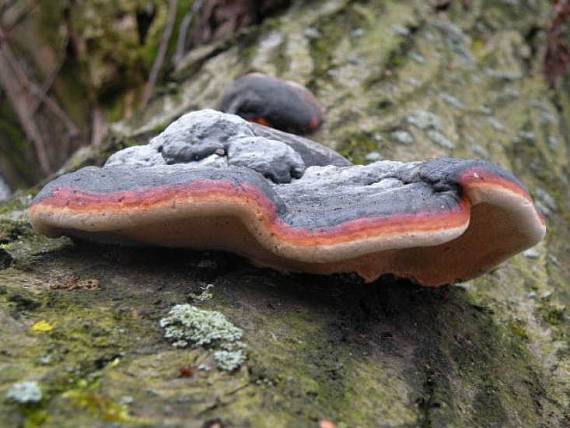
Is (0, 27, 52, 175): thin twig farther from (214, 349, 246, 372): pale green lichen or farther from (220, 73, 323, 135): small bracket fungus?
(214, 349, 246, 372): pale green lichen

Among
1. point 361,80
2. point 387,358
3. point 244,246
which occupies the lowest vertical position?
point 361,80

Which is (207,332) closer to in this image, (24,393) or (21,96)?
(24,393)

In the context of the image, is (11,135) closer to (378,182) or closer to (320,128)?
(320,128)

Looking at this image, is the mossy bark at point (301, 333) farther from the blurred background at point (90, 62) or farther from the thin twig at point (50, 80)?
the thin twig at point (50, 80)

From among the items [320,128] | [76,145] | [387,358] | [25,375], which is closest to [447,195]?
[387,358]

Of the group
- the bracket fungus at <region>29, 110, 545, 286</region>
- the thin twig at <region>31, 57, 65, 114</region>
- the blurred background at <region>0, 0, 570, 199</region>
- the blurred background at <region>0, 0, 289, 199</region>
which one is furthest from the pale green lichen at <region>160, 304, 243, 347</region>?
the thin twig at <region>31, 57, 65, 114</region>

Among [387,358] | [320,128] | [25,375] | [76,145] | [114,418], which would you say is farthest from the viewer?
[76,145]
